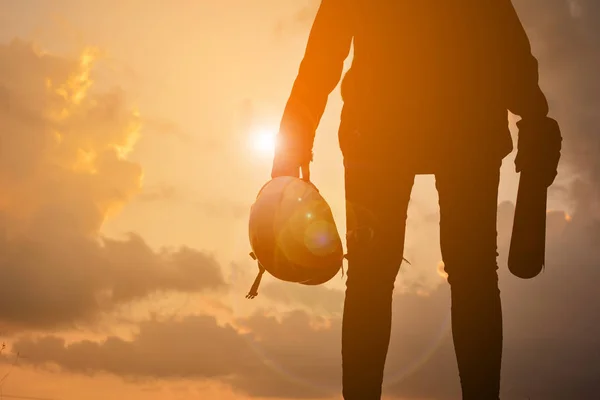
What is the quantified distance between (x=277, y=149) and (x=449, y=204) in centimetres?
167

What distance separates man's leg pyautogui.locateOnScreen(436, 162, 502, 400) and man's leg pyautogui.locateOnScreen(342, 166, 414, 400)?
0.41m

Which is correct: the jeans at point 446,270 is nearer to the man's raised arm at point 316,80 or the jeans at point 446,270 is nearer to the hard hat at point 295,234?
the hard hat at point 295,234

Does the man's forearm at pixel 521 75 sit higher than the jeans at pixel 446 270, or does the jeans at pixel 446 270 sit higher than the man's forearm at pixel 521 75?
the man's forearm at pixel 521 75

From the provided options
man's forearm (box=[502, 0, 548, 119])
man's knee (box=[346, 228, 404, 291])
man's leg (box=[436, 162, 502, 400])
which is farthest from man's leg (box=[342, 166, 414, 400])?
man's forearm (box=[502, 0, 548, 119])

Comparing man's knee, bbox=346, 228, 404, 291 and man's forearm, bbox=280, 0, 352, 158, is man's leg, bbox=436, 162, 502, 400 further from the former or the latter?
man's forearm, bbox=280, 0, 352, 158

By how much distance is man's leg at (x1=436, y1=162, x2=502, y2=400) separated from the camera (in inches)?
202

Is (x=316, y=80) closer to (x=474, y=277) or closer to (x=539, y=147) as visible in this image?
(x=539, y=147)

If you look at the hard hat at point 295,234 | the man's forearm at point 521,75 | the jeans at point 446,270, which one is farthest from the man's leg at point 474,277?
the hard hat at point 295,234

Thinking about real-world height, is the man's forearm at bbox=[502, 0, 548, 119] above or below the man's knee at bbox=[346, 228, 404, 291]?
above

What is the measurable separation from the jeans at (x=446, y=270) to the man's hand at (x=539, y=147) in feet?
1.79

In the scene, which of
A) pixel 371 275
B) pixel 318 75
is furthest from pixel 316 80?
pixel 371 275

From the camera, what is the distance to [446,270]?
533 cm

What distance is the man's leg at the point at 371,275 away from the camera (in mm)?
5203

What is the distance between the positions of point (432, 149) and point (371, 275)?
1.17 meters
